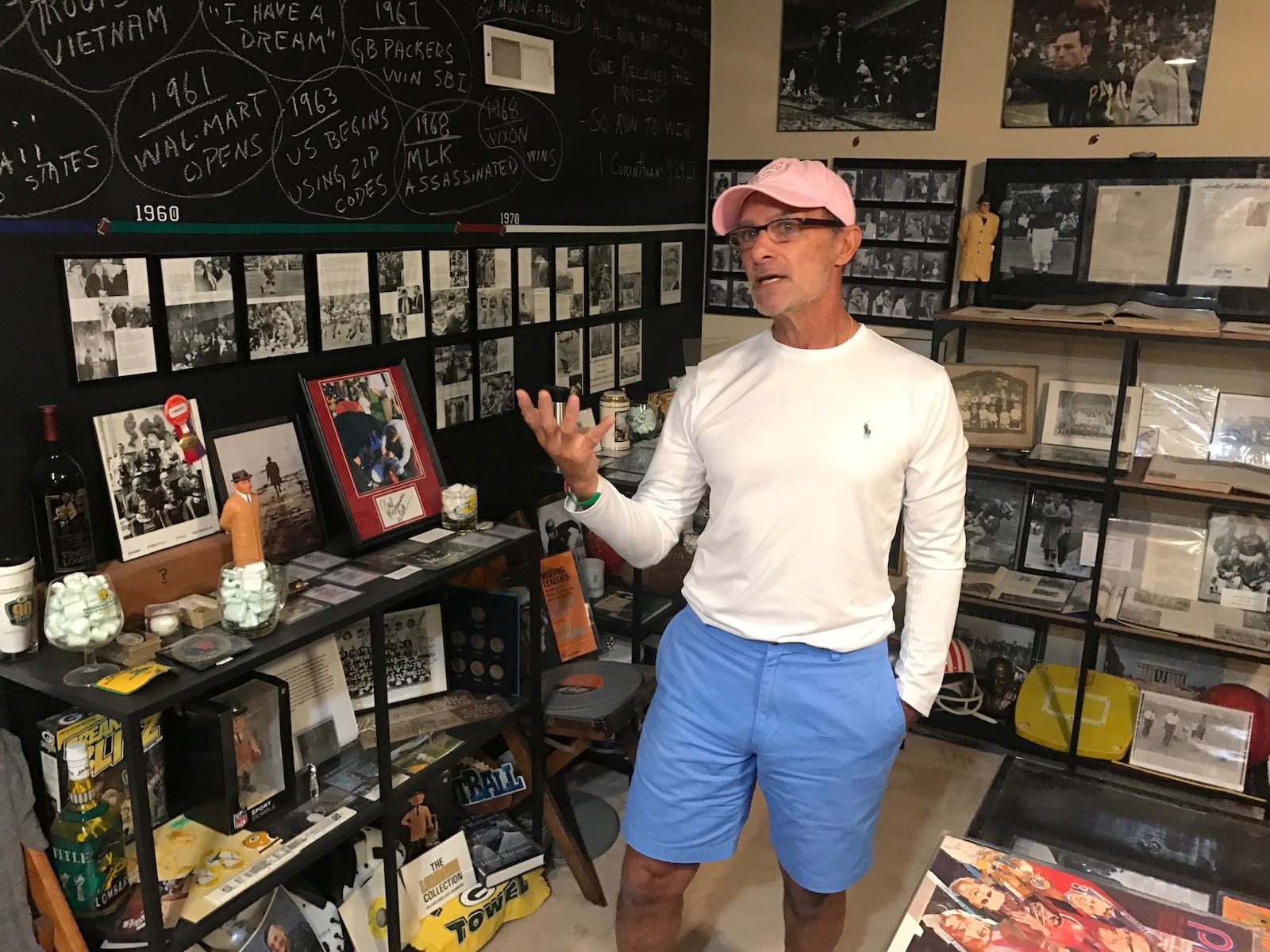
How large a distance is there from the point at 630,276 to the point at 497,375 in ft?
2.48

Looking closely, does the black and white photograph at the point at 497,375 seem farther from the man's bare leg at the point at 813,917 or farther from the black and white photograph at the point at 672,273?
the man's bare leg at the point at 813,917

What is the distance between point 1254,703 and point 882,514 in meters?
1.89

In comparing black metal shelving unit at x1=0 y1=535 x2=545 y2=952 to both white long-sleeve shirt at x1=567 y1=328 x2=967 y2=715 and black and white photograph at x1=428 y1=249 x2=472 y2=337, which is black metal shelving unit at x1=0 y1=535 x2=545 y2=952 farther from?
black and white photograph at x1=428 y1=249 x2=472 y2=337

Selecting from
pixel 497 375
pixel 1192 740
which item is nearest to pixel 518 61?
pixel 497 375

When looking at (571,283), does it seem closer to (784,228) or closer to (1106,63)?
(784,228)

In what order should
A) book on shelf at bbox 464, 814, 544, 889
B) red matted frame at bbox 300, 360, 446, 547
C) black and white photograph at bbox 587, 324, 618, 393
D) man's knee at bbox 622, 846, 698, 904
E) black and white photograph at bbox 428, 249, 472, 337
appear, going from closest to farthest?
man's knee at bbox 622, 846, 698, 904
red matted frame at bbox 300, 360, 446, 547
book on shelf at bbox 464, 814, 544, 889
black and white photograph at bbox 428, 249, 472, 337
black and white photograph at bbox 587, 324, 618, 393

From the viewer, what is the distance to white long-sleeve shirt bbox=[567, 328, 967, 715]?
5.40 feet

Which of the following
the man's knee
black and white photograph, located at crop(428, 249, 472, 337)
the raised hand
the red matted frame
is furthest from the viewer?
black and white photograph, located at crop(428, 249, 472, 337)

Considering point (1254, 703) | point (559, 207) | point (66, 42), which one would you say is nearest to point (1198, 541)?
point (1254, 703)

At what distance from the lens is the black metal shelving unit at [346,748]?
4.71ft

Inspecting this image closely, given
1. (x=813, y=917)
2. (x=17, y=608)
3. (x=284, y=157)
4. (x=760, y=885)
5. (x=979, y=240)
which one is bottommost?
(x=760, y=885)

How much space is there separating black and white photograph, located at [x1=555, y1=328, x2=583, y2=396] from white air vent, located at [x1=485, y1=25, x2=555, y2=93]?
68cm

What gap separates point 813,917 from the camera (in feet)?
5.99

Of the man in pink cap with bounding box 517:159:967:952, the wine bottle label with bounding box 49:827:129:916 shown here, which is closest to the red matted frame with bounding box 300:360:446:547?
the man in pink cap with bounding box 517:159:967:952
